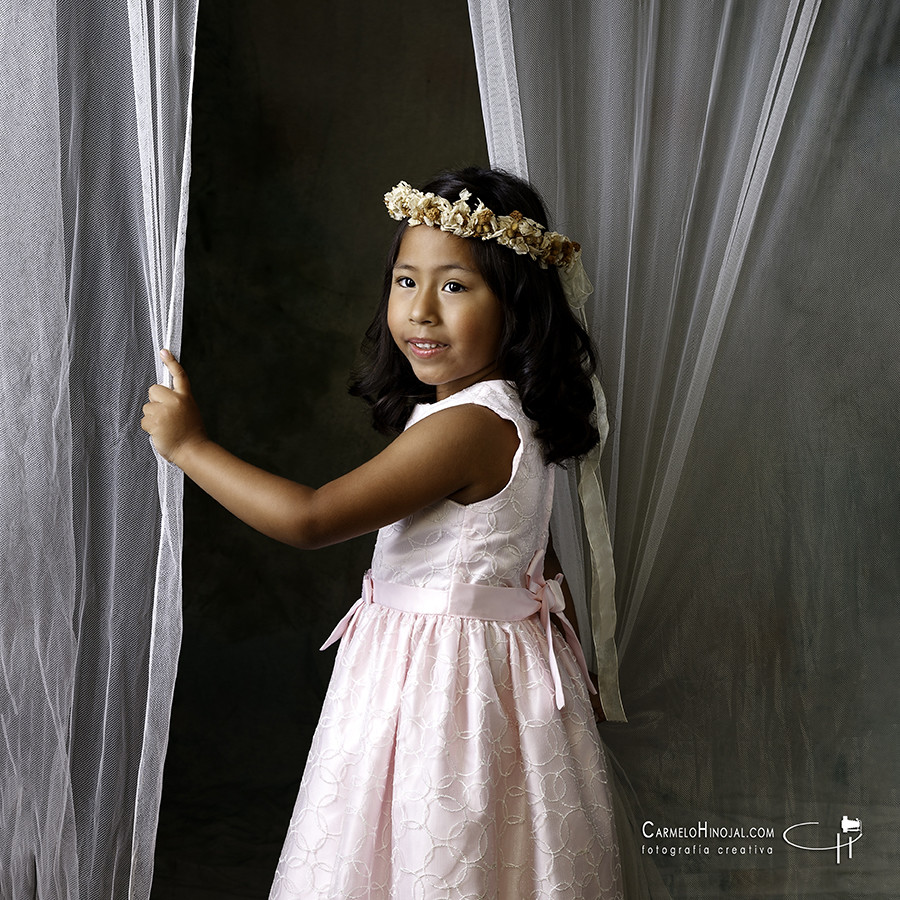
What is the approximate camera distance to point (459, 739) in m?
1.16

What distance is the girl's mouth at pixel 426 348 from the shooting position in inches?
50.7

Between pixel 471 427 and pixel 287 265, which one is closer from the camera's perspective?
pixel 471 427

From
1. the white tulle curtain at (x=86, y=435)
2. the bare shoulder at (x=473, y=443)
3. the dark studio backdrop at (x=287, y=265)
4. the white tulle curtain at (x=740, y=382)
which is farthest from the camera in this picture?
the dark studio backdrop at (x=287, y=265)

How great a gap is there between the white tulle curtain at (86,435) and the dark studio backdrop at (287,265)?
5.48 ft

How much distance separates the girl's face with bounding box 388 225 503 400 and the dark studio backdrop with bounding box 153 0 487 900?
5.19 feet

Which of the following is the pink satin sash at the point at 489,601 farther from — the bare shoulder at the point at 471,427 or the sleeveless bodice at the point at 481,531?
the bare shoulder at the point at 471,427

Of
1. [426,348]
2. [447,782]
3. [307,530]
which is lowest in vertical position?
[447,782]

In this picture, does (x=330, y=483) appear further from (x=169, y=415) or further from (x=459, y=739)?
(x=459, y=739)

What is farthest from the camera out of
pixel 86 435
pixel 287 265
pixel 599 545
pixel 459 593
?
pixel 287 265

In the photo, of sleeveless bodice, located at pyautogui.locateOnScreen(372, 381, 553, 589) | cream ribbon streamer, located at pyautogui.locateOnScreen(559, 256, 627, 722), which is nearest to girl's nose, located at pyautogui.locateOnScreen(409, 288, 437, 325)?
sleeveless bodice, located at pyautogui.locateOnScreen(372, 381, 553, 589)

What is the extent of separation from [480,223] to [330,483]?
41cm

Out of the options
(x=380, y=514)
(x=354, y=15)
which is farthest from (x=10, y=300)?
(x=354, y=15)

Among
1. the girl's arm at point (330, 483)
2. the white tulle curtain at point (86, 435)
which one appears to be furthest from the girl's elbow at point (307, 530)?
the white tulle curtain at point (86, 435)

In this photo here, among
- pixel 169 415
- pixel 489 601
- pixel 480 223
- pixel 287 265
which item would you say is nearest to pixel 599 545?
pixel 489 601
